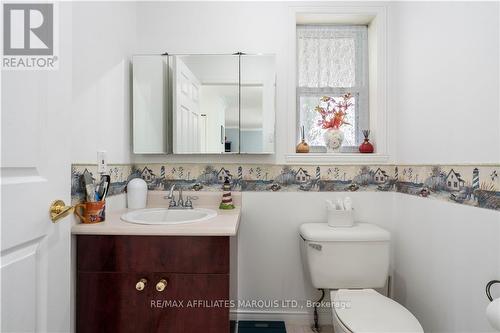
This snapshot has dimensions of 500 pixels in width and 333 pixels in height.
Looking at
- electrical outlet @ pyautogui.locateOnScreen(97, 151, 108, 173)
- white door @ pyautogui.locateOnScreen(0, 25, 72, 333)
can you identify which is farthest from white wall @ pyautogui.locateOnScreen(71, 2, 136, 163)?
white door @ pyautogui.locateOnScreen(0, 25, 72, 333)

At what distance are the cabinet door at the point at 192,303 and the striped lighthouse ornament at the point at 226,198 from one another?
575 mm

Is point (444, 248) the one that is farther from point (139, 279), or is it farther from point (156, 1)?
point (156, 1)

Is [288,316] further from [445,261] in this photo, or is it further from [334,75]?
[334,75]

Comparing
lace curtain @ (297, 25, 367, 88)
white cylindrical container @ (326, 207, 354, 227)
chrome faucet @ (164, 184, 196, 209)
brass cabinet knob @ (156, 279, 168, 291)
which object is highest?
lace curtain @ (297, 25, 367, 88)

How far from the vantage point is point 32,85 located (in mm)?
727

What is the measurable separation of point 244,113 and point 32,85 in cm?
115

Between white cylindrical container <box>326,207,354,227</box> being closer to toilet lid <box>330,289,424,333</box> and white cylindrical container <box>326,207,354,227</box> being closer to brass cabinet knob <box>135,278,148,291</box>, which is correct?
toilet lid <box>330,289,424,333</box>

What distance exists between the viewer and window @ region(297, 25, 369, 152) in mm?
1990

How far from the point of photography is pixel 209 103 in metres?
1.74

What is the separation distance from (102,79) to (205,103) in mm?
576

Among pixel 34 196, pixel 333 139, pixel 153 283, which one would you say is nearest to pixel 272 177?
pixel 333 139

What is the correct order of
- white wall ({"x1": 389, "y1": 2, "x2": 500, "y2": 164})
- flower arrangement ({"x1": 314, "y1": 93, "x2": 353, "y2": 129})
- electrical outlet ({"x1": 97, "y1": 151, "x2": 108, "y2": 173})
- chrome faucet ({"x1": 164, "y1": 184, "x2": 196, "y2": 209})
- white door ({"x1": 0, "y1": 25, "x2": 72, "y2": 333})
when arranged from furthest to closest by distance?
1. flower arrangement ({"x1": 314, "y1": 93, "x2": 353, "y2": 129})
2. chrome faucet ({"x1": 164, "y1": 184, "x2": 196, "y2": 209})
3. electrical outlet ({"x1": 97, "y1": 151, "x2": 108, "y2": 173})
4. white wall ({"x1": 389, "y1": 2, "x2": 500, "y2": 164})
5. white door ({"x1": 0, "y1": 25, "x2": 72, "y2": 333})

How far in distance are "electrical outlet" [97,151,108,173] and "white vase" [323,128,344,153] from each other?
4.37ft

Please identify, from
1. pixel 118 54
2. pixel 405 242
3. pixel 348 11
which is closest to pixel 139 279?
pixel 118 54
